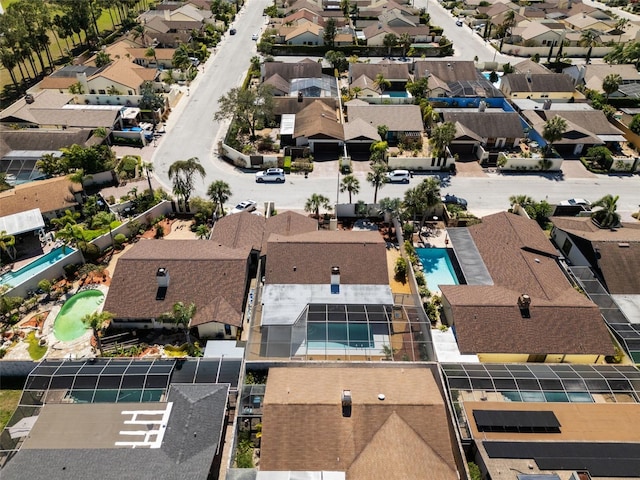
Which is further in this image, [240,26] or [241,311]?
[240,26]

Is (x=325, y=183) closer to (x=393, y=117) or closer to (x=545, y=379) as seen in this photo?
(x=393, y=117)

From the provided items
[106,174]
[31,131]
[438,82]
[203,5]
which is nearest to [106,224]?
[106,174]

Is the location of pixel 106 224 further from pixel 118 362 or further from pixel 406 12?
pixel 406 12

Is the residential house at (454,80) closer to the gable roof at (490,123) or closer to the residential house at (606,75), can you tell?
the gable roof at (490,123)

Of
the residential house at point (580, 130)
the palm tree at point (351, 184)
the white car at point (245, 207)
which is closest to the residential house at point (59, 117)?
the white car at point (245, 207)

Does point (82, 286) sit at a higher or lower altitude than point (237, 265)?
lower

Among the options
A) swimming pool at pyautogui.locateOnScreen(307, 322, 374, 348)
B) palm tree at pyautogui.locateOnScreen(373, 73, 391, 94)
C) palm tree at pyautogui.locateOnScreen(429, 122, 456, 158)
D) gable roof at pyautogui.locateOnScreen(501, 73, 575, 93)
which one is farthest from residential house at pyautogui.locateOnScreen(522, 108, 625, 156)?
swimming pool at pyautogui.locateOnScreen(307, 322, 374, 348)

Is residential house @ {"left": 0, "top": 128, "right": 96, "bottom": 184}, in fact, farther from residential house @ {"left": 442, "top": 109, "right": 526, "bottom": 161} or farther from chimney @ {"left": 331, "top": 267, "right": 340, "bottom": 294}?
residential house @ {"left": 442, "top": 109, "right": 526, "bottom": 161}
